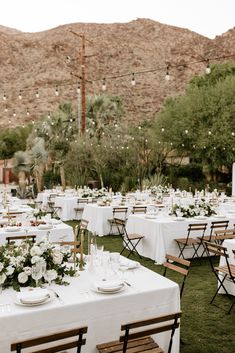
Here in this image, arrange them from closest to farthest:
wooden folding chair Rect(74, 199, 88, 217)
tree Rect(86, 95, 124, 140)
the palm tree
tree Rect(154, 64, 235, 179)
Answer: wooden folding chair Rect(74, 199, 88, 217)
tree Rect(154, 64, 235, 179)
the palm tree
tree Rect(86, 95, 124, 140)

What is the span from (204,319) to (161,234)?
2.76 metres

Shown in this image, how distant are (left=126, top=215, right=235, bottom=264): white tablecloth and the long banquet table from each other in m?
3.67

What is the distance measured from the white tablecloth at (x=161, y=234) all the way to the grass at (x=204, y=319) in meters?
0.66

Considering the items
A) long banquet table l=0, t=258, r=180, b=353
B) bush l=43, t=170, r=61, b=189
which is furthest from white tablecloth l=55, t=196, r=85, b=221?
bush l=43, t=170, r=61, b=189

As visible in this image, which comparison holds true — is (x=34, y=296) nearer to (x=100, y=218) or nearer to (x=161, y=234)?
(x=161, y=234)

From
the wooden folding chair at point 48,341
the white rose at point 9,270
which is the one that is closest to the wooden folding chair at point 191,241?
the white rose at point 9,270

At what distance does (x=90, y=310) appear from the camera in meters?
3.75

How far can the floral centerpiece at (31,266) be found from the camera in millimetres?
4043

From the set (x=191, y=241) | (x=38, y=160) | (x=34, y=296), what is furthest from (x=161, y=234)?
(x=38, y=160)

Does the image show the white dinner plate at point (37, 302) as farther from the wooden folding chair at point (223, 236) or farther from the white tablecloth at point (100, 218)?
the white tablecloth at point (100, 218)

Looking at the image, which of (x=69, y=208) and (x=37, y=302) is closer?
(x=37, y=302)

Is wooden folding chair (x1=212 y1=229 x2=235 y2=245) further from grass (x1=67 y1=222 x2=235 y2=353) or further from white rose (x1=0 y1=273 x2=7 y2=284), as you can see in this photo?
white rose (x1=0 y1=273 x2=7 y2=284)

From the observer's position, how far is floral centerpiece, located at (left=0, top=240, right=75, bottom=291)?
4.04 metres

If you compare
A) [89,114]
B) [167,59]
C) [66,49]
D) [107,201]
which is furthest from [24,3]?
[107,201]
